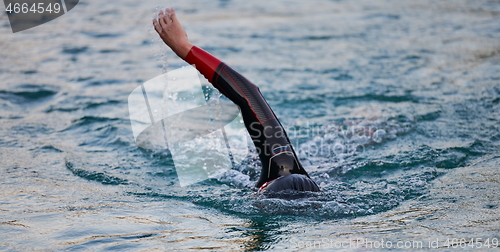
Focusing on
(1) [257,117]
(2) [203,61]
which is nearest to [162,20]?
(2) [203,61]

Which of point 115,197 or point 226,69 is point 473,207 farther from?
point 115,197

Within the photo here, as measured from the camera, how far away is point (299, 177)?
320 cm

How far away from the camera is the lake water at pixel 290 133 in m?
2.88

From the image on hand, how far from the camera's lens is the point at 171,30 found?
3.11 metres

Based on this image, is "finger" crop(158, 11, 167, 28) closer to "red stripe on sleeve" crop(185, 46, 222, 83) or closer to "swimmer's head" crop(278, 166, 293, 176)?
"red stripe on sleeve" crop(185, 46, 222, 83)

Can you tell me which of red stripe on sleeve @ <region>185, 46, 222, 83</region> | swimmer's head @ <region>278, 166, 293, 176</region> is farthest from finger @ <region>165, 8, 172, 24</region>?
swimmer's head @ <region>278, 166, 293, 176</region>

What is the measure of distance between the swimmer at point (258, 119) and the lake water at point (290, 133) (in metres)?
0.15

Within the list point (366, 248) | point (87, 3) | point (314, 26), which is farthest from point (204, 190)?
point (87, 3)

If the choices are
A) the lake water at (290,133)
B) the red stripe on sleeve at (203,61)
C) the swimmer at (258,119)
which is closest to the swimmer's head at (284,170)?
the swimmer at (258,119)

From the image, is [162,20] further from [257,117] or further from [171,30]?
[257,117]

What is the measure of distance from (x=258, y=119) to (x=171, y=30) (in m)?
0.78

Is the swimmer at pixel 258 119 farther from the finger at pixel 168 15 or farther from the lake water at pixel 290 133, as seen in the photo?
the lake water at pixel 290 133

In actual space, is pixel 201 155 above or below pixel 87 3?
below

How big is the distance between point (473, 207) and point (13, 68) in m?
6.28
